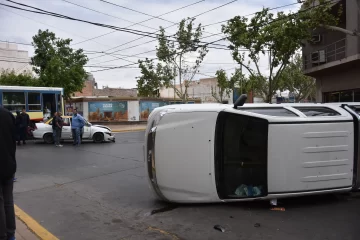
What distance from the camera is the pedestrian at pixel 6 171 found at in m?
3.78

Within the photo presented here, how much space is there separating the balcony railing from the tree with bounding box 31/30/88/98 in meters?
18.6

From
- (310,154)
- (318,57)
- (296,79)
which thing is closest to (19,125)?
(310,154)

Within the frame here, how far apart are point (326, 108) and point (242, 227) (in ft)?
8.46

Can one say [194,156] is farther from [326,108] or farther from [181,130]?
[326,108]

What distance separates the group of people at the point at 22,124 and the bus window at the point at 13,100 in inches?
127

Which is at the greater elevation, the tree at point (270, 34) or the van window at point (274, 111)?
the tree at point (270, 34)

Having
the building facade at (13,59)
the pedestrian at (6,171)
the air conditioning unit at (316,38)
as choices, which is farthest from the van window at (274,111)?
the building facade at (13,59)

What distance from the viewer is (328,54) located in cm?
2022

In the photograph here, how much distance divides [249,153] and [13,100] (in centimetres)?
1610

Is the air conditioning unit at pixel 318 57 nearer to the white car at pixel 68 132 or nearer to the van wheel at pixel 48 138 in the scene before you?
the white car at pixel 68 132

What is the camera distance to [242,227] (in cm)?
463

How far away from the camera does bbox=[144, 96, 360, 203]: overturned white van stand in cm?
513

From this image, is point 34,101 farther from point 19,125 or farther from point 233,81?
point 233,81

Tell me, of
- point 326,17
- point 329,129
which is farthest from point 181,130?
point 326,17
